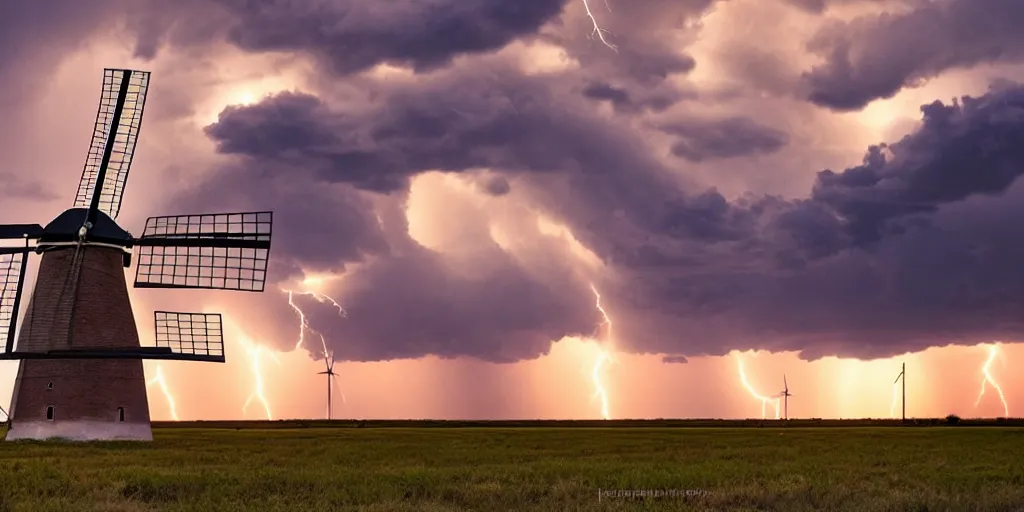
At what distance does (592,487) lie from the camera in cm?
3519

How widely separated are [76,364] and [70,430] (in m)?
4.30

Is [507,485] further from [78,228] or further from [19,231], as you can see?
[19,231]

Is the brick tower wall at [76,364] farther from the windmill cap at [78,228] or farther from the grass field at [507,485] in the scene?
the grass field at [507,485]

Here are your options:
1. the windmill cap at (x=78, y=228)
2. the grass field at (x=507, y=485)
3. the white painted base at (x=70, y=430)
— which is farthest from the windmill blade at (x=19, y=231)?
the grass field at (x=507, y=485)

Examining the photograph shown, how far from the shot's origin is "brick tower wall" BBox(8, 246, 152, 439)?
70250mm

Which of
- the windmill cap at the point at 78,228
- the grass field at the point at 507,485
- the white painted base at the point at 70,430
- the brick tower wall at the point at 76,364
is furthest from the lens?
the windmill cap at the point at 78,228

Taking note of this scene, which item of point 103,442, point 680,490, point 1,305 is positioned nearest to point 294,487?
point 680,490

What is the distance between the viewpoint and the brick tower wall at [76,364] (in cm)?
7025

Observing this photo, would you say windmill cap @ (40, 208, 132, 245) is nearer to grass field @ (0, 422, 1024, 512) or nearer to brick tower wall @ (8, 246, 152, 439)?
brick tower wall @ (8, 246, 152, 439)

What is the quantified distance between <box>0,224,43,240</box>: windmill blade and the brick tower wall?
223cm

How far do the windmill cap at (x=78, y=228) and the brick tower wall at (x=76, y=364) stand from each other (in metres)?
0.96

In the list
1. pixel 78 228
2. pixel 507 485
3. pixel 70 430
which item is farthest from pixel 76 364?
pixel 507 485

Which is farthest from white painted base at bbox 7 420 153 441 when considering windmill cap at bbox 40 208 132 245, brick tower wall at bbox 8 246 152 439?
windmill cap at bbox 40 208 132 245

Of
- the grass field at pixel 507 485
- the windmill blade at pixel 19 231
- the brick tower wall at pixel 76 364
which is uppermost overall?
the windmill blade at pixel 19 231
